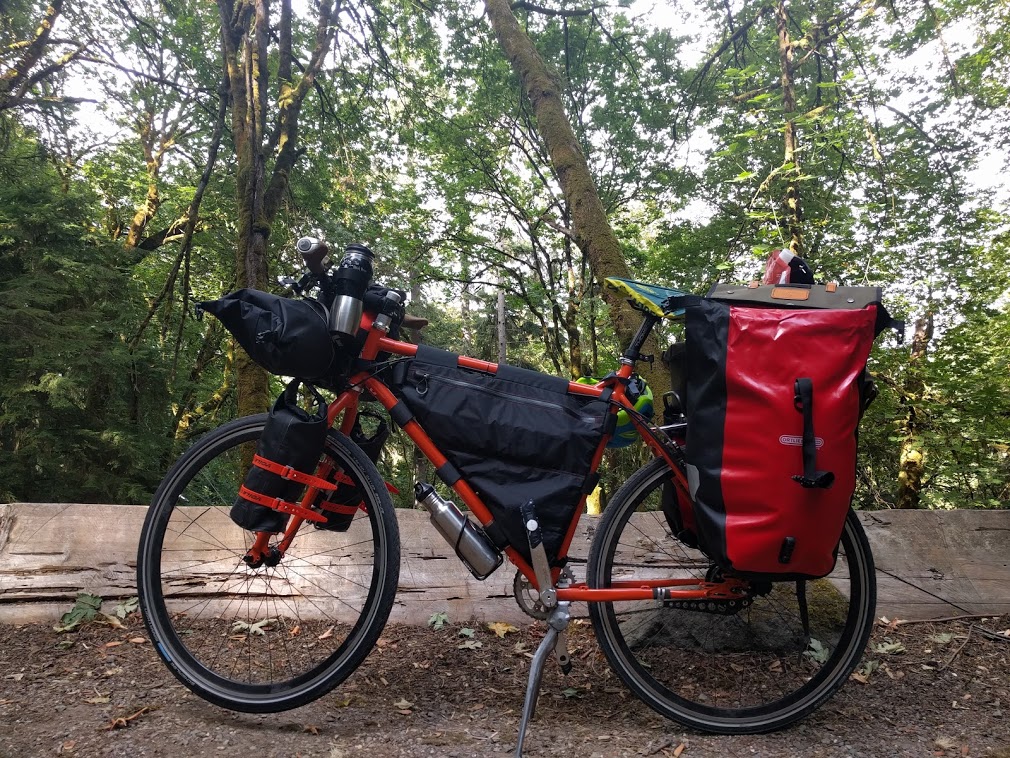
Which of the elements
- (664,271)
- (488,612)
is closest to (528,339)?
(664,271)

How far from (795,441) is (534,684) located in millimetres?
973

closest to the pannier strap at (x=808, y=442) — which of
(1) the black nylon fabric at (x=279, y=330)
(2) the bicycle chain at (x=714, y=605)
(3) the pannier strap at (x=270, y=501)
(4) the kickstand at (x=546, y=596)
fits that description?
(2) the bicycle chain at (x=714, y=605)

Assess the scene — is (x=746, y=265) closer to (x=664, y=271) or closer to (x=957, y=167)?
(x=664, y=271)

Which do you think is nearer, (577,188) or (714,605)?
(714,605)

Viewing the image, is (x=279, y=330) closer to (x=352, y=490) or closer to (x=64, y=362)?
(x=352, y=490)

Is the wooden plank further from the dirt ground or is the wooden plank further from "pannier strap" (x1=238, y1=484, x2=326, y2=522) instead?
"pannier strap" (x1=238, y1=484, x2=326, y2=522)

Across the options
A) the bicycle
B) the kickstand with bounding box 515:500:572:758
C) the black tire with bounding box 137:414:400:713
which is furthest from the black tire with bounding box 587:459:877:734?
the black tire with bounding box 137:414:400:713

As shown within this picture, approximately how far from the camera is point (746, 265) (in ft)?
19.6

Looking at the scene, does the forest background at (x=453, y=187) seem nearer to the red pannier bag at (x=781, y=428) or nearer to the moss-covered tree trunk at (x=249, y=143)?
the moss-covered tree trunk at (x=249, y=143)

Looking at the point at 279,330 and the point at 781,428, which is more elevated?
the point at 279,330

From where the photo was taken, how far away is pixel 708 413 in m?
1.60

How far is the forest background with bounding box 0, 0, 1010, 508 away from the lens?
3.85 metres

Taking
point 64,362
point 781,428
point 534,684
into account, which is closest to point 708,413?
point 781,428

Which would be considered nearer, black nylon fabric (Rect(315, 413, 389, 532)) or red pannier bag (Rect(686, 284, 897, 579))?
red pannier bag (Rect(686, 284, 897, 579))
